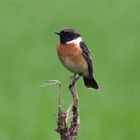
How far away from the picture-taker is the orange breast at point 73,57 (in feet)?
23.9

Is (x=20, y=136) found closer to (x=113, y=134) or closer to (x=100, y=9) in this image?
(x=113, y=134)

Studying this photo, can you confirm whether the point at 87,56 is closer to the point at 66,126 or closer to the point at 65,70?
the point at 66,126

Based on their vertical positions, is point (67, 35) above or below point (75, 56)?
above

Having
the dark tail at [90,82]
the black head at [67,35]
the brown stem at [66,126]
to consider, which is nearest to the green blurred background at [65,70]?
the dark tail at [90,82]

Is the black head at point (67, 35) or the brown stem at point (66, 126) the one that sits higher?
the black head at point (67, 35)

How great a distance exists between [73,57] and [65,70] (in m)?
8.14

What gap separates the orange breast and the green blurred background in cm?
534

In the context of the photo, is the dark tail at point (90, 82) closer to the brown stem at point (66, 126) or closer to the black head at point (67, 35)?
the black head at point (67, 35)

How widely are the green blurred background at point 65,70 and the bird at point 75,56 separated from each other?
17.5ft

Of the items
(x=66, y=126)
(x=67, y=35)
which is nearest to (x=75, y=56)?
(x=67, y=35)

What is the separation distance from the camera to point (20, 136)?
513 inches

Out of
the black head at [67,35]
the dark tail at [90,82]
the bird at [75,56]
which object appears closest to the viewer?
the black head at [67,35]

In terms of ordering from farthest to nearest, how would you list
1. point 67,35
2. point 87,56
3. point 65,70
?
point 65,70
point 87,56
point 67,35

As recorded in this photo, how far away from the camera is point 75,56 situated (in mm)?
7672
